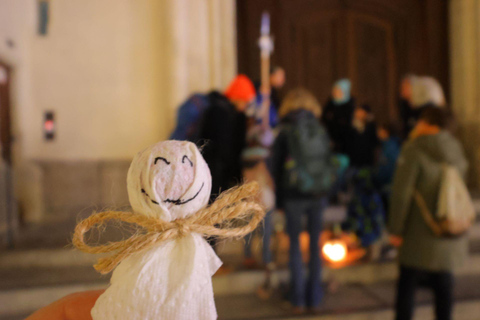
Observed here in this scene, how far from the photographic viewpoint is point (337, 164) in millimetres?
2729

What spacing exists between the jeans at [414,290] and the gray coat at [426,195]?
0.07 m

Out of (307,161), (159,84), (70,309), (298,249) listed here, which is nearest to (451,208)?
(307,161)

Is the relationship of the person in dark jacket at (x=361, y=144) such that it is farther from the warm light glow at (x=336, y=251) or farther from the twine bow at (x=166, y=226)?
the twine bow at (x=166, y=226)

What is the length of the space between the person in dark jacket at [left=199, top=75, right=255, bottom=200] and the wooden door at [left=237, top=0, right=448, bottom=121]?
2.82 meters

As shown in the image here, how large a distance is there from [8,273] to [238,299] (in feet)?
6.51

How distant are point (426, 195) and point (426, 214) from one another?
0.12 meters

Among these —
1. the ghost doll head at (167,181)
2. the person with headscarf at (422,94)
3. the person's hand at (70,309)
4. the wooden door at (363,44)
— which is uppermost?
the wooden door at (363,44)

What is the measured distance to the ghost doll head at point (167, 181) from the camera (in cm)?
72

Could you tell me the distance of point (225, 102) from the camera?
2.79 meters

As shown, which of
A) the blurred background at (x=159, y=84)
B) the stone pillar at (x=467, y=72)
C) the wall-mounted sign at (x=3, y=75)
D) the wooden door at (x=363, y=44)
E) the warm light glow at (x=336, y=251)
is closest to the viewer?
the blurred background at (x=159, y=84)

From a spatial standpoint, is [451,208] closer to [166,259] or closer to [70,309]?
[166,259]

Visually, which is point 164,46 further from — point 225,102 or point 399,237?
point 399,237

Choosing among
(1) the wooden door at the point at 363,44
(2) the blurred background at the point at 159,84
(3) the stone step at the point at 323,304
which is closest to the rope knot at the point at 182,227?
(3) the stone step at the point at 323,304

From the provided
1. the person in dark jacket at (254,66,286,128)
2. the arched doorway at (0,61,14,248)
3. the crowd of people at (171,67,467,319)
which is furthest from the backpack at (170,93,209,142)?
the arched doorway at (0,61,14,248)
